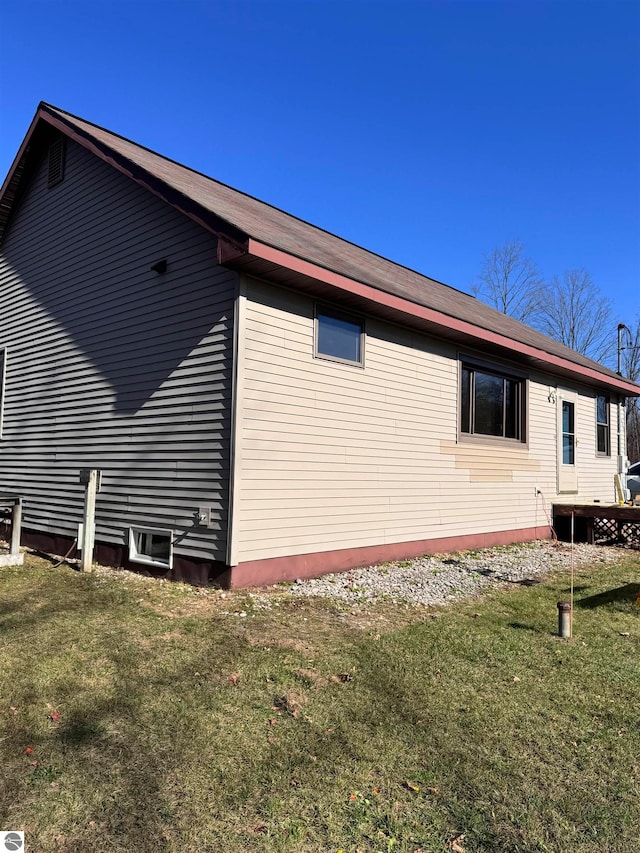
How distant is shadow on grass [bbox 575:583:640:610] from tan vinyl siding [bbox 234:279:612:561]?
2584 millimetres

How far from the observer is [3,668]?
3588 millimetres

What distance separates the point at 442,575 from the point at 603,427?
345 inches

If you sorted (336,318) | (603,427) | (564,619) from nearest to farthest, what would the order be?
1. (564,619)
2. (336,318)
3. (603,427)

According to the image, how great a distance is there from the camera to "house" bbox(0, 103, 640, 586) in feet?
19.6

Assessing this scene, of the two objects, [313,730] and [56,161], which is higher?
[56,161]

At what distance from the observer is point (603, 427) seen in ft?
44.8

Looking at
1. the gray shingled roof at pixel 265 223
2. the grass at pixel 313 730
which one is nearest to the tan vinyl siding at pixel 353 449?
the gray shingled roof at pixel 265 223

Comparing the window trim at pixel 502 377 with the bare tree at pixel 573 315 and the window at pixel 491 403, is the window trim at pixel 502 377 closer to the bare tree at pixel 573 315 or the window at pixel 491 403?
the window at pixel 491 403

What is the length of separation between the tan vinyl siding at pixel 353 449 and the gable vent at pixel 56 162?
17.9 feet

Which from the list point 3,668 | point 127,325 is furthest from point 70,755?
point 127,325

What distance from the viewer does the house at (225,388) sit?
5.97m

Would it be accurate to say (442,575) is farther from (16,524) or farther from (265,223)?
(16,524)

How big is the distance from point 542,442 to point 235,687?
9103mm

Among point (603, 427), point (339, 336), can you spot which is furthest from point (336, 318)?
point (603, 427)
